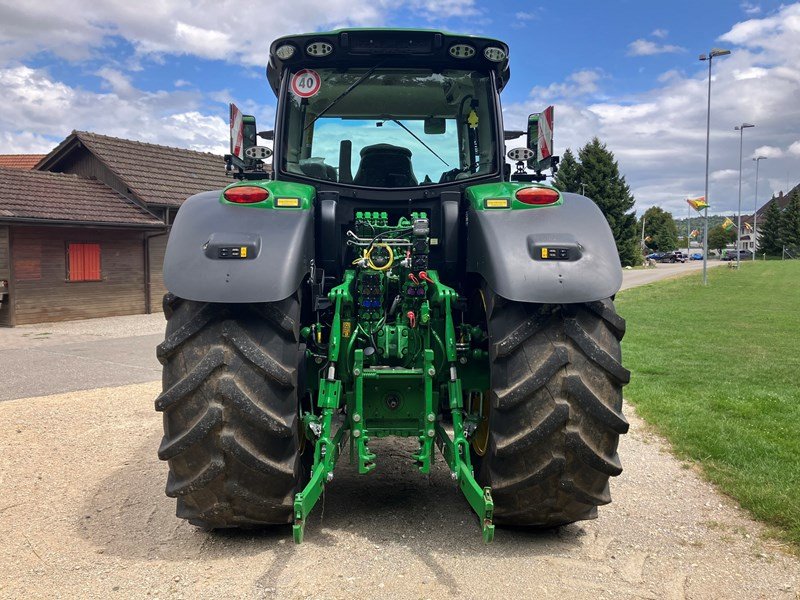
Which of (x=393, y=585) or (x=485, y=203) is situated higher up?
(x=485, y=203)

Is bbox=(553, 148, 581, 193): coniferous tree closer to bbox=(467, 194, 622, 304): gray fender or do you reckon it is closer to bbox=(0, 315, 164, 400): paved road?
bbox=(0, 315, 164, 400): paved road

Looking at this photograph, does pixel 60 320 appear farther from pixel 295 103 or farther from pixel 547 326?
pixel 547 326

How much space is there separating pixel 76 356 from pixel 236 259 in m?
9.12

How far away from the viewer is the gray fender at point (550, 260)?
312cm

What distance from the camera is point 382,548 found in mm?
3408

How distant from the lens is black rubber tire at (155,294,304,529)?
3.10 m

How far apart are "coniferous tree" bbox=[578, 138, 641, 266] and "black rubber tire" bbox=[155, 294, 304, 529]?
47.8m

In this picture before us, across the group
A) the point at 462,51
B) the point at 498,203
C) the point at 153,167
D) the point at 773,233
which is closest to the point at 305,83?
the point at 462,51

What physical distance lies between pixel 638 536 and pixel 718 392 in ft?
15.8

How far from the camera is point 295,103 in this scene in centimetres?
430

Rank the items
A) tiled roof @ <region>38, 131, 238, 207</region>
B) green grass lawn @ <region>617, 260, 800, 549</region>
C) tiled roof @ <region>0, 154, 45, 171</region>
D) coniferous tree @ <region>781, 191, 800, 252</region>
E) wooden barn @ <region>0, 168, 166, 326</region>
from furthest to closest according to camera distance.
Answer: coniferous tree @ <region>781, 191, 800, 252</region>, tiled roof @ <region>0, 154, 45, 171</region>, tiled roof @ <region>38, 131, 238, 207</region>, wooden barn @ <region>0, 168, 166, 326</region>, green grass lawn @ <region>617, 260, 800, 549</region>

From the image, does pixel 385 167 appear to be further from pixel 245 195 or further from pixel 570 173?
pixel 570 173

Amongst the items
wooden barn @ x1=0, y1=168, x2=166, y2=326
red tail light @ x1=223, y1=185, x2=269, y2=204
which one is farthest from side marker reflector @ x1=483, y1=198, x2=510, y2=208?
wooden barn @ x1=0, y1=168, x2=166, y2=326

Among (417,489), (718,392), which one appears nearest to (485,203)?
(417,489)
